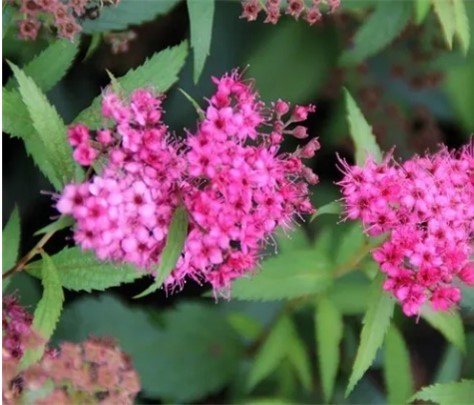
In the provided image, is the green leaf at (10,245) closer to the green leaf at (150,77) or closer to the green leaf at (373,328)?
the green leaf at (150,77)

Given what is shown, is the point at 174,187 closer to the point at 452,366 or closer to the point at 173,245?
the point at 173,245

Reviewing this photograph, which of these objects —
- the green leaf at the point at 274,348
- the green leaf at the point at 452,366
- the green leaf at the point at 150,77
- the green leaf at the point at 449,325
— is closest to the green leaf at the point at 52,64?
the green leaf at the point at 150,77

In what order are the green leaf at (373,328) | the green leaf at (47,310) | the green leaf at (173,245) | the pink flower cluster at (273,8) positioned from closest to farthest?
the green leaf at (173,245) < the green leaf at (47,310) < the green leaf at (373,328) < the pink flower cluster at (273,8)

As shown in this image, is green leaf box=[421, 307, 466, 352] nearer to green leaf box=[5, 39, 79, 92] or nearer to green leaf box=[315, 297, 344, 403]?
green leaf box=[315, 297, 344, 403]

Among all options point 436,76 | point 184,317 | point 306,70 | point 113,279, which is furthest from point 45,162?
point 436,76

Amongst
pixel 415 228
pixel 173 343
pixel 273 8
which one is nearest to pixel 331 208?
pixel 415 228

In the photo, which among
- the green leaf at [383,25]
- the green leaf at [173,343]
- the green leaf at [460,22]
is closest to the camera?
the green leaf at [460,22]
